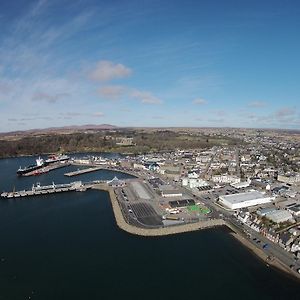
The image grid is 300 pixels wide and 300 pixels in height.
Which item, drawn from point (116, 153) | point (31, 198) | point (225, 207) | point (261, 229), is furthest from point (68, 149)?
point (261, 229)

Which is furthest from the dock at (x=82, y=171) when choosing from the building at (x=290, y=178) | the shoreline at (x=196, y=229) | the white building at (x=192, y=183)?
the building at (x=290, y=178)

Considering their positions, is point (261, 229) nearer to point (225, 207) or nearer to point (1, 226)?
point (225, 207)

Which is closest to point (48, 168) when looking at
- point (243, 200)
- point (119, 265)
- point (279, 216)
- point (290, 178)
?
point (243, 200)

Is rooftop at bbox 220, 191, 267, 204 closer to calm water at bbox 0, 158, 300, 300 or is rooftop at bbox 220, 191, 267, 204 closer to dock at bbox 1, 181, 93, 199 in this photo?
calm water at bbox 0, 158, 300, 300

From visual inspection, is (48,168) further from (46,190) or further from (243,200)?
(243,200)

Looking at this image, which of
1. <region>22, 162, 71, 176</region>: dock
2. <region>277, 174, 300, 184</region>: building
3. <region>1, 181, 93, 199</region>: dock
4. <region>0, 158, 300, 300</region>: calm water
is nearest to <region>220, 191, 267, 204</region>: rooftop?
<region>0, 158, 300, 300</region>: calm water

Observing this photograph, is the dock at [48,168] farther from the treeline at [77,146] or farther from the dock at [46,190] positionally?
the treeline at [77,146]
